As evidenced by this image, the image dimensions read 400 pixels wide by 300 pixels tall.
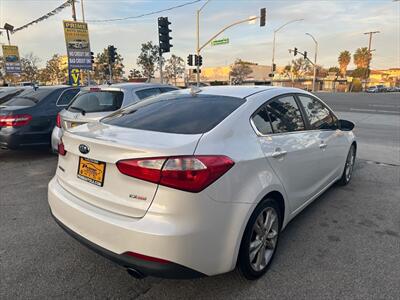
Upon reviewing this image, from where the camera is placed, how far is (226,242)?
86.9 inches

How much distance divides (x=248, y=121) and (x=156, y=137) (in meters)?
0.78

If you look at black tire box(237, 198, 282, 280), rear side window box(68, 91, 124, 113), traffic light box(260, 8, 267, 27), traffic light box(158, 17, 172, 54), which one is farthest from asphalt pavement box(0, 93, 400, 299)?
traffic light box(260, 8, 267, 27)

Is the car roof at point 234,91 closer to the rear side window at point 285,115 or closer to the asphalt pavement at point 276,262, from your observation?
the rear side window at point 285,115

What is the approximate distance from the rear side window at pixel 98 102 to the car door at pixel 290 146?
128 inches

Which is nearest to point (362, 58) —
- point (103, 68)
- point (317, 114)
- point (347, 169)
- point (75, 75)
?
point (103, 68)

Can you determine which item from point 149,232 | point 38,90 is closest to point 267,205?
point 149,232

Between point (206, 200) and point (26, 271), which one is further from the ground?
Answer: point (206, 200)

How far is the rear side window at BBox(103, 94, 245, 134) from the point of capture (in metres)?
2.49

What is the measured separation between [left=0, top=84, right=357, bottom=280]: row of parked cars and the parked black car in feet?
13.6

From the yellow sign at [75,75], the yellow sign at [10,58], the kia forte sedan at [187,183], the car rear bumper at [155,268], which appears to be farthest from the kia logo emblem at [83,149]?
the yellow sign at [10,58]

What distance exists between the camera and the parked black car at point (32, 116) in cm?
620

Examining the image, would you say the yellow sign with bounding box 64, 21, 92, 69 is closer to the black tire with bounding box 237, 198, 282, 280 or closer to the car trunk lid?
the car trunk lid

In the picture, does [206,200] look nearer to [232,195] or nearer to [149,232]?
[232,195]

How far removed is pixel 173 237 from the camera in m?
1.99
